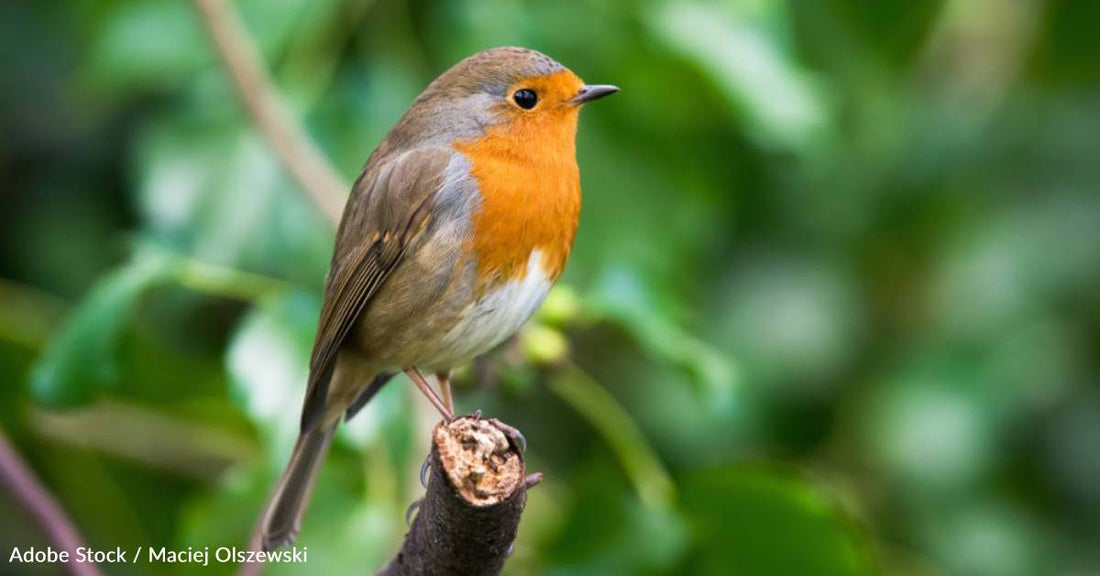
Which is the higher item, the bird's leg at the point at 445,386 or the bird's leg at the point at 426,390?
the bird's leg at the point at 445,386

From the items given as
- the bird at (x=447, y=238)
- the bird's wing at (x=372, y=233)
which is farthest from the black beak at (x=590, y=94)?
the bird's wing at (x=372, y=233)

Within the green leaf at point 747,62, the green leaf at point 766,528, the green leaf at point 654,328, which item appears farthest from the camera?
the green leaf at point 747,62

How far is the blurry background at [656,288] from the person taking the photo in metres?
3.68

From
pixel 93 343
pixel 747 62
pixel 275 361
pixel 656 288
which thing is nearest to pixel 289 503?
pixel 275 361

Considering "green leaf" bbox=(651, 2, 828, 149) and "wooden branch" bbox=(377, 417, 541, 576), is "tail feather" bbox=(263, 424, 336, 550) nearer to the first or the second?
"wooden branch" bbox=(377, 417, 541, 576)

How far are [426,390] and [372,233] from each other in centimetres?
36

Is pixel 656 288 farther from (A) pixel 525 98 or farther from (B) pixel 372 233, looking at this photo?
(B) pixel 372 233

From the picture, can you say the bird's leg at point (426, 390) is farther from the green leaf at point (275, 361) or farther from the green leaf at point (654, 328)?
the green leaf at point (654, 328)

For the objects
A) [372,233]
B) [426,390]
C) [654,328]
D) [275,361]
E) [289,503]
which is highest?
[654,328]

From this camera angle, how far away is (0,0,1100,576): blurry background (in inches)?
145

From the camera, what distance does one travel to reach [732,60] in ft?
13.0

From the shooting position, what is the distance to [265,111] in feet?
12.4

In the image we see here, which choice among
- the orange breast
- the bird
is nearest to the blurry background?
the bird

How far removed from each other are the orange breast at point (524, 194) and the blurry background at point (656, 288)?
335 mm
